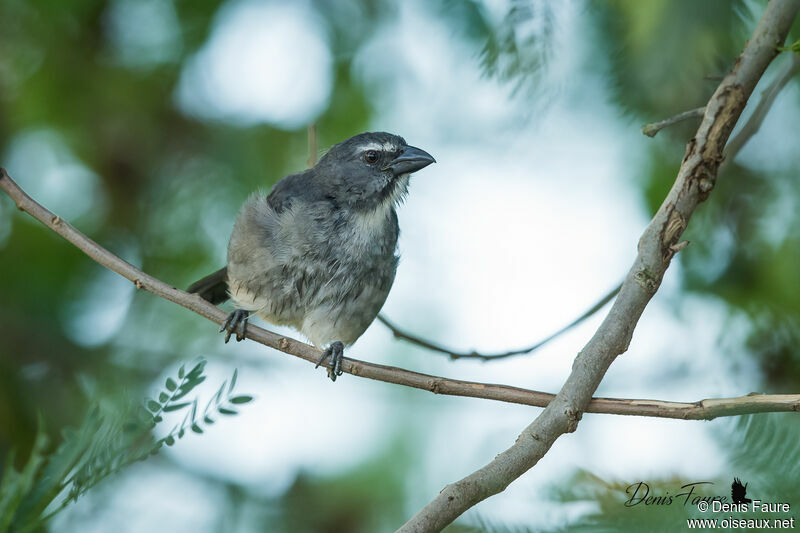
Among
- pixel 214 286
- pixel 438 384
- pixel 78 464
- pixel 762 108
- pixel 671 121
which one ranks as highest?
pixel 214 286

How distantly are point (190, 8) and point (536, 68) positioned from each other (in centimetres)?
187

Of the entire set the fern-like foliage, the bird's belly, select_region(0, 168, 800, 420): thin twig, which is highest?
the bird's belly

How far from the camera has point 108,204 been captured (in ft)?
12.9

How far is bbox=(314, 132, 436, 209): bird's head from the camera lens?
3.68 m

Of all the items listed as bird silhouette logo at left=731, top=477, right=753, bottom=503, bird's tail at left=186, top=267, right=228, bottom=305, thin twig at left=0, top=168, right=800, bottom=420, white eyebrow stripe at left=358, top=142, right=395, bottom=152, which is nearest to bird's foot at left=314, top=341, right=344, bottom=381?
thin twig at left=0, top=168, right=800, bottom=420

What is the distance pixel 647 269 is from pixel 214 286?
2630mm

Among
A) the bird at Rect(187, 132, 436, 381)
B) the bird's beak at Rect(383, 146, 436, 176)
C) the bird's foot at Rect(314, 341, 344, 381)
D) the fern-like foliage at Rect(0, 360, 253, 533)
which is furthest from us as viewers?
the bird's beak at Rect(383, 146, 436, 176)

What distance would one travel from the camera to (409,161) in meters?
3.68

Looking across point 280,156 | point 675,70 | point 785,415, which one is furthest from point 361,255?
point 785,415

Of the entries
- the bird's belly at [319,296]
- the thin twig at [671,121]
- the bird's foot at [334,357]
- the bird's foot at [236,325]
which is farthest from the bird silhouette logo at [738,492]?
the bird's belly at [319,296]
